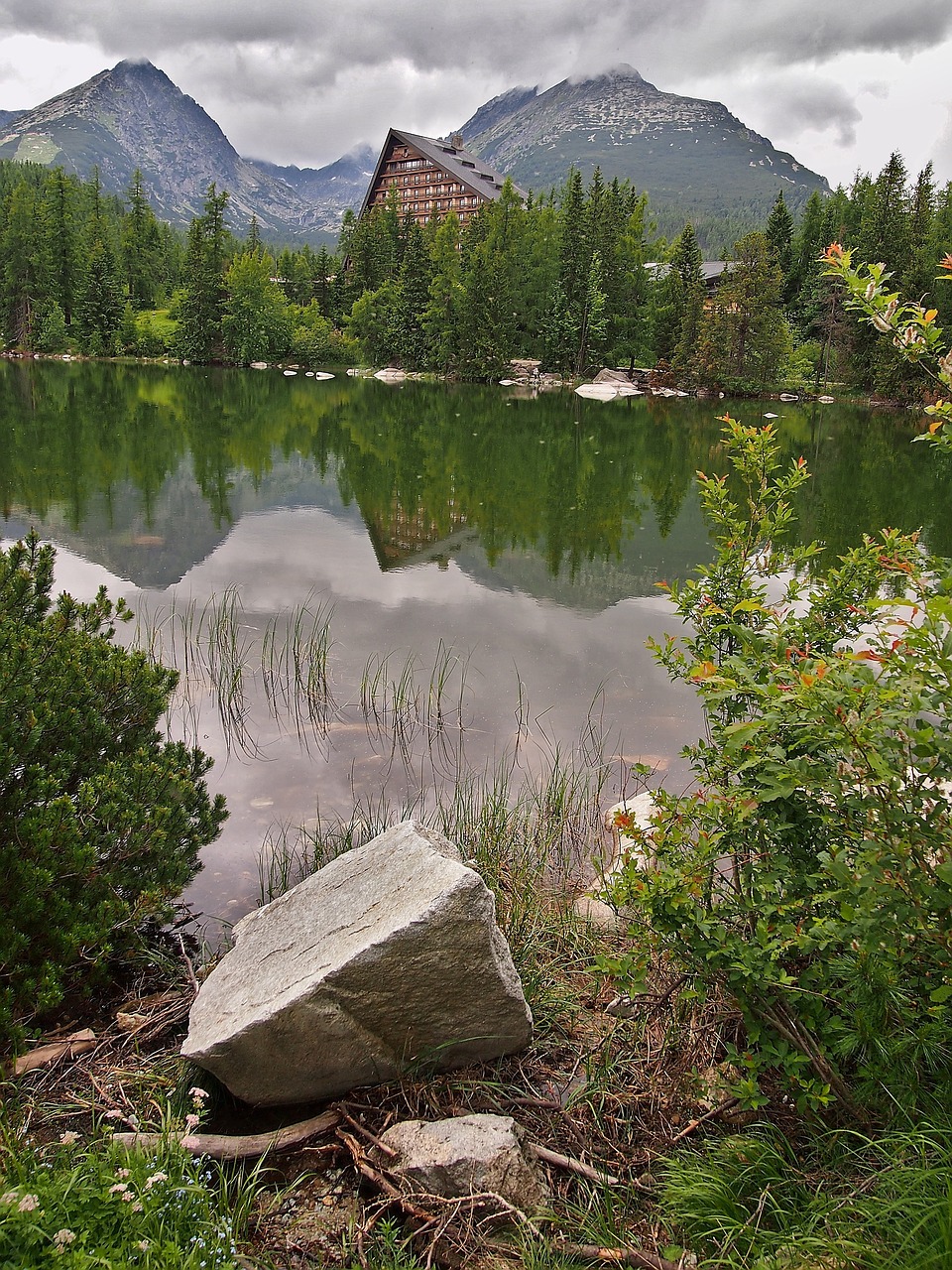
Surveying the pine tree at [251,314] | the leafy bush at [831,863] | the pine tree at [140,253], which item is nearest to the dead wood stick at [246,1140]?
the leafy bush at [831,863]

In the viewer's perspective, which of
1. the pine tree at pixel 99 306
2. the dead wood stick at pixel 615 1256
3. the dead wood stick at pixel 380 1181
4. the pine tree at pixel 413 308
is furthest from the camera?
the pine tree at pixel 99 306

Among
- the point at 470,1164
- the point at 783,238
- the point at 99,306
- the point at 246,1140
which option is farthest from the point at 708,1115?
the point at 783,238

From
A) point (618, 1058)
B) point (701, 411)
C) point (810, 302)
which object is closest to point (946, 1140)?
point (618, 1058)

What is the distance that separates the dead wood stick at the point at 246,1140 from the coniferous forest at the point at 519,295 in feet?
182

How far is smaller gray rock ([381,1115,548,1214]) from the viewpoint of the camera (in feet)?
8.44

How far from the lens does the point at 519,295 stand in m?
62.3

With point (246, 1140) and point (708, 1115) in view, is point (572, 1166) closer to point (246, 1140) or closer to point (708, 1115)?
point (708, 1115)

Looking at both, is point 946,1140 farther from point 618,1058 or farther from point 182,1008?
point 182,1008

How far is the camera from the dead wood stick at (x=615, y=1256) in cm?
234

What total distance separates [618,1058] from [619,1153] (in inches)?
18.1

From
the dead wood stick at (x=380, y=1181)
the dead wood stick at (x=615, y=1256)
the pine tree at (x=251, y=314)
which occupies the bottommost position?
the dead wood stick at (x=380, y=1181)

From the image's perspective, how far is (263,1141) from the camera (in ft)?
9.43

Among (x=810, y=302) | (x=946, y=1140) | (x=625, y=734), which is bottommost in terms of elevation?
(x=625, y=734)

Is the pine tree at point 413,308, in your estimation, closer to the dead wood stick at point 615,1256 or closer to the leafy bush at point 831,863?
the leafy bush at point 831,863
